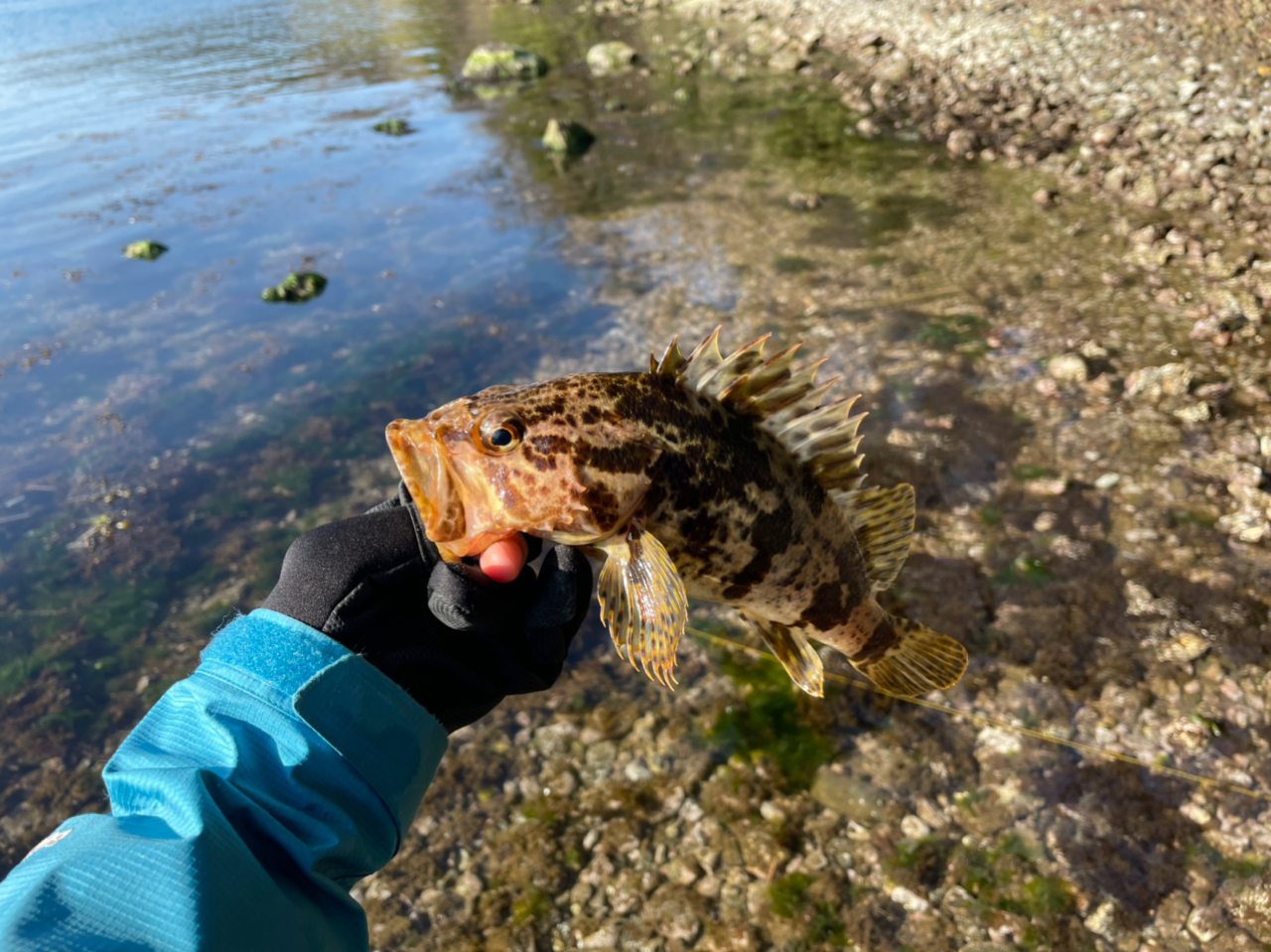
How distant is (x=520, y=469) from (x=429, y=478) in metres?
0.31

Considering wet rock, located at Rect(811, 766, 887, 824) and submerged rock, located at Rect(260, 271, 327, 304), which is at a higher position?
wet rock, located at Rect(811, 766, 887, 824)

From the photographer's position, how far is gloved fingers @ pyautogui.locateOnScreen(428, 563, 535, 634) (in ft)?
8.82

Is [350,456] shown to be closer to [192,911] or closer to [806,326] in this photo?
[806,326]

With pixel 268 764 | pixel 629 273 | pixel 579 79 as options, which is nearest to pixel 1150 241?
pixel 629 273

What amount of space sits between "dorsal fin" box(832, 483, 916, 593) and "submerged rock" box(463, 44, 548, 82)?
2370cm

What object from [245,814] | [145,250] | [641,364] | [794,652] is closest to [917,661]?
[794,652]

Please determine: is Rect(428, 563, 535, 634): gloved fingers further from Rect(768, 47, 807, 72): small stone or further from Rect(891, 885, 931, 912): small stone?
Rect(768, 47, 807, 72): small stone

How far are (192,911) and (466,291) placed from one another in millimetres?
10176

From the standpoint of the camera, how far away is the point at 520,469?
263cm

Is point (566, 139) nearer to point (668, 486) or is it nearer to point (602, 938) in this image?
point (668, 486)

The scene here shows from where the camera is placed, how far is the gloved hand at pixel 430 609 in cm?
278

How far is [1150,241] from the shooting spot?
31.7ft

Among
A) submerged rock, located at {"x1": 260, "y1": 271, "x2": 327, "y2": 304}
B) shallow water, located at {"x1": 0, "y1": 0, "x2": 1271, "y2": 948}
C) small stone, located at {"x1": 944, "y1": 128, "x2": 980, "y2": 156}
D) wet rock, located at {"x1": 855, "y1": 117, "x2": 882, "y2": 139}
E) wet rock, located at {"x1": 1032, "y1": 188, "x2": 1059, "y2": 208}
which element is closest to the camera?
shallow water, located at {"x1": 0, "y1": 0, "x2": 1271, "y2": 948}

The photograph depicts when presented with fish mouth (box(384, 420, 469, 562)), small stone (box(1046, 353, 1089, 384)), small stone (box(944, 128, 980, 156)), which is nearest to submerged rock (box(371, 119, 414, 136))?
small stone (box(944, 128, 980, 156))
